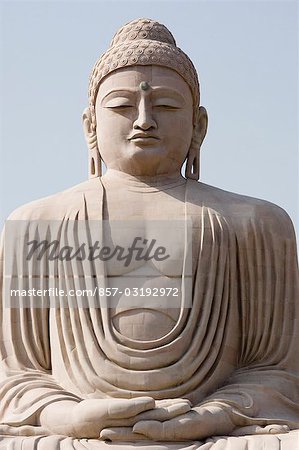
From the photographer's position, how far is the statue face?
568 inches

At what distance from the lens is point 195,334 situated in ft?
45.3

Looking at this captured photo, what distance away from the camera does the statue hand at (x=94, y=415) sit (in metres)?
12.9

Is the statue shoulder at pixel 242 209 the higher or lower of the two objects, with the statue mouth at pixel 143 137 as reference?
lower

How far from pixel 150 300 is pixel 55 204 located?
55.7 inches

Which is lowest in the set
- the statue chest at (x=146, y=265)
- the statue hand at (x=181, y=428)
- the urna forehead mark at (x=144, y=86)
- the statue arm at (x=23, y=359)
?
the statue hand at (x=181, y=428)

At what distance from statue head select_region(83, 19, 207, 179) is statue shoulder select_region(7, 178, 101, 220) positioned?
30 cm

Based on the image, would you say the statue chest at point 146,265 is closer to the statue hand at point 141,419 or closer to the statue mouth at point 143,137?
the statue mouth at point 143,137

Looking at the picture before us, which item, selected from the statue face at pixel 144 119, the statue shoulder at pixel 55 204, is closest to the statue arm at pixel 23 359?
the statue shoulder at pixel 55 204

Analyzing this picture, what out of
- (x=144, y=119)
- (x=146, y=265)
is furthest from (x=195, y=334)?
(x=144, y=119)

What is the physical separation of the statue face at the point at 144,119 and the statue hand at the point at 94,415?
8.18 feet

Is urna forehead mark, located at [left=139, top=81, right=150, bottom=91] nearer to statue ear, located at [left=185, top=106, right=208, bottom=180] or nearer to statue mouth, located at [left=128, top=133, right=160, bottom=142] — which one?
statue mouth, located at [left=128, top=133, right=160, bottom=142]

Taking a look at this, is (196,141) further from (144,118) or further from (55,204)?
(55,204)

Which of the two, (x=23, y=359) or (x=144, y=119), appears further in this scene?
(x=144, y=119)

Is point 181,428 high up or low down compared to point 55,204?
down
